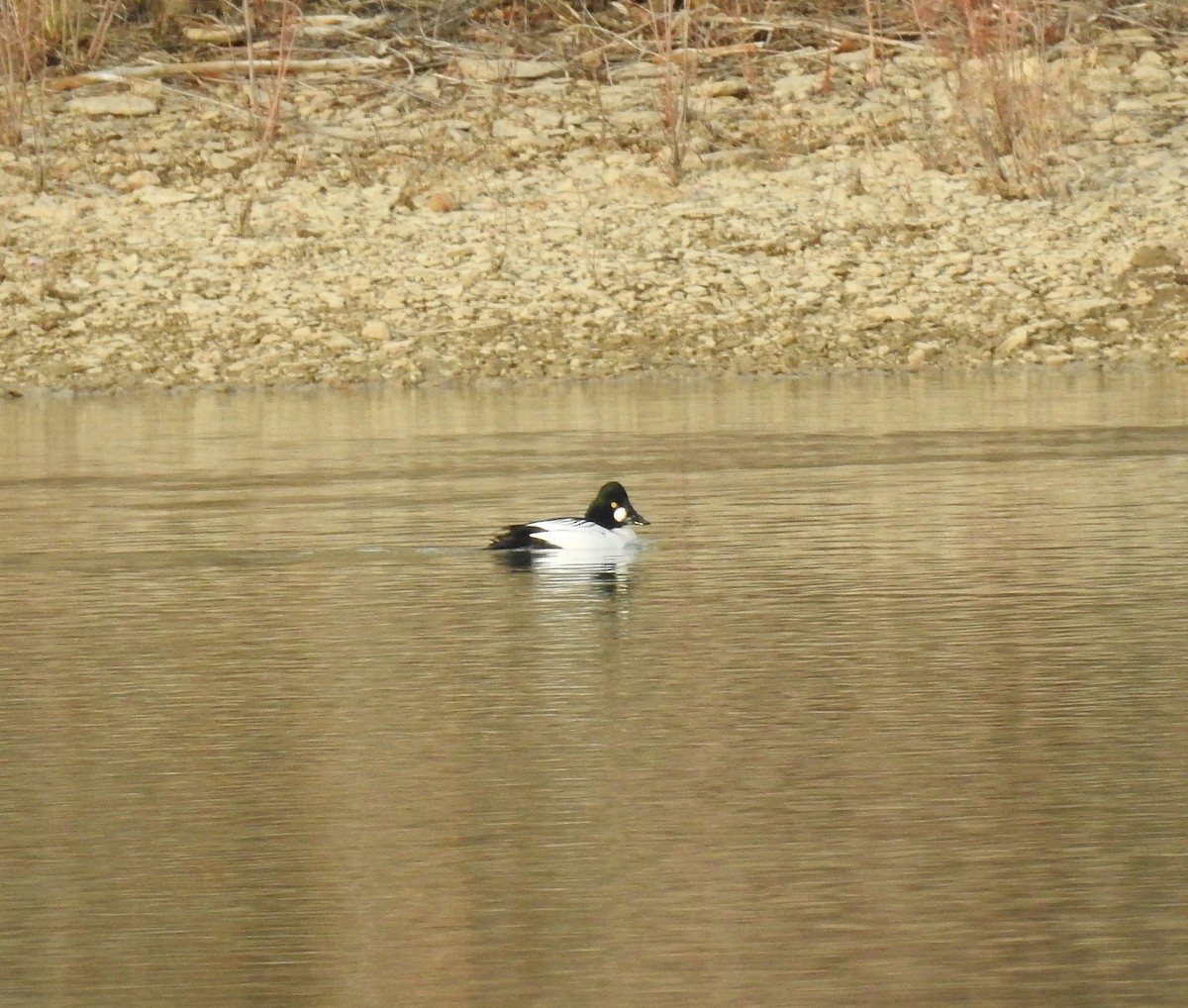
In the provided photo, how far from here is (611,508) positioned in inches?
554

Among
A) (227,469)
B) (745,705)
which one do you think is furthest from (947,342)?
(745,705)

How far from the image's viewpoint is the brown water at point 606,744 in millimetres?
6391

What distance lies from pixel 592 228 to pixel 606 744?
64.5ft

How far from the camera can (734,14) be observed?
32.0 meters

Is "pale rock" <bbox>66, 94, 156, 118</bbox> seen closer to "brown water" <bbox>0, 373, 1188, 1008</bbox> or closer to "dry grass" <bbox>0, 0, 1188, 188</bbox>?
"dry grass" <bbox>0, 0, 1188, 188</bbox>

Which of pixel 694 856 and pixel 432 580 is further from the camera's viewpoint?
pixel 432 580

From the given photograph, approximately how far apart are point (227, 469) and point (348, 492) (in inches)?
70.3

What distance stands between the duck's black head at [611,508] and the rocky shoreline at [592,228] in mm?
11189

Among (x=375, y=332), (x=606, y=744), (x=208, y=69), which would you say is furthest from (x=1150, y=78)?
(x=606, y=744)

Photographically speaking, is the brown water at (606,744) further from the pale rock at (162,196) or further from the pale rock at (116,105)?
the pale rock at (116,105)

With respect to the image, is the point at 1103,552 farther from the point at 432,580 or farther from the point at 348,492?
the point at 348,492

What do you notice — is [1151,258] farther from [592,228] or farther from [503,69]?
[503,69]

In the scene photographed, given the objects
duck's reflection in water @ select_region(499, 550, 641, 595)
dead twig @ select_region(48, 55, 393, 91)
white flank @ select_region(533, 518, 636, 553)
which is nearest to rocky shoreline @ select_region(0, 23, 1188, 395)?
dead twig @ select_region(48, 55, 393, 91)

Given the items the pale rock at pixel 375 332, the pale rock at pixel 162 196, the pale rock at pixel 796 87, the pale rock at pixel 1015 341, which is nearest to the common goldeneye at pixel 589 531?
the pale rock at pixel 1015 341
